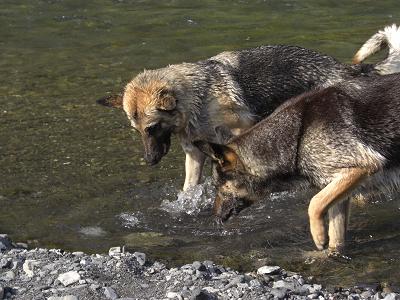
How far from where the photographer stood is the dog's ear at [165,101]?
9.89 metres

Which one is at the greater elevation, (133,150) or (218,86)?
(218,86)

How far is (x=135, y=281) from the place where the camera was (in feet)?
24.2

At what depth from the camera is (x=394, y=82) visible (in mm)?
8430

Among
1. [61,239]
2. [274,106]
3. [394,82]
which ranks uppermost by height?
[394,82]

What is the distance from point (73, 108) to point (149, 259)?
591 cm

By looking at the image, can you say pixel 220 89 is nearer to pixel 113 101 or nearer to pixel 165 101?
pixel 165 101

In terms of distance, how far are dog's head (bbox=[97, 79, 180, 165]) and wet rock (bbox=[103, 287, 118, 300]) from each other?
3.14m

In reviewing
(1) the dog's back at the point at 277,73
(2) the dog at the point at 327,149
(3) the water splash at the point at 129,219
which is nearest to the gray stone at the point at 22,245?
(3) the water splash at the point at 129,219

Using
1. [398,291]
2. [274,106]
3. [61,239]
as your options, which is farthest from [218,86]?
[398,291]

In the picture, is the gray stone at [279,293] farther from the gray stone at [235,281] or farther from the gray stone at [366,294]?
the gray stone at [366,294]

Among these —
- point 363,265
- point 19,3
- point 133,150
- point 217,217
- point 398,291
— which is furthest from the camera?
point 19,3

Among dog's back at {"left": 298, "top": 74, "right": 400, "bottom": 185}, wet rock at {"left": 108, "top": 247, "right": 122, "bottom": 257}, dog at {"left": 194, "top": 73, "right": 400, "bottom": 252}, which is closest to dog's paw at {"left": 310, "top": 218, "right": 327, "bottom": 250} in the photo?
dog at {"left": 194, "top": 73, "right": 400, "bottom": 252}

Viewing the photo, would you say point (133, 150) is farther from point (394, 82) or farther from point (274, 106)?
point (394, 82)

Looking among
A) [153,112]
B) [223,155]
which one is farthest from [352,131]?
[153,112]
